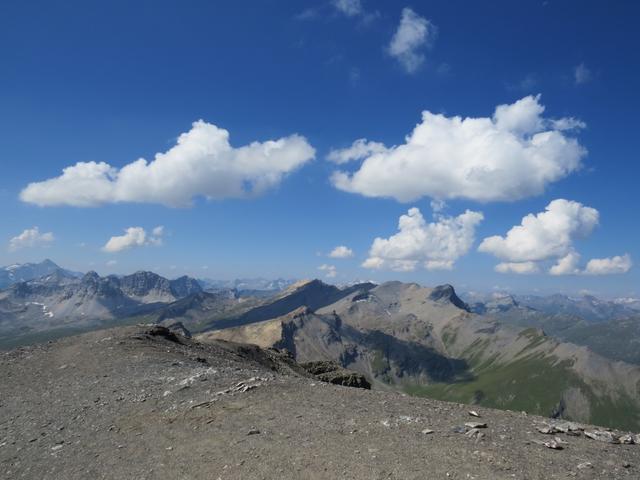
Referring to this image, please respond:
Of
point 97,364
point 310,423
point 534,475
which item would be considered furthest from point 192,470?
point 97,364

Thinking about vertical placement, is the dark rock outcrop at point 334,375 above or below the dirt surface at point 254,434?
below

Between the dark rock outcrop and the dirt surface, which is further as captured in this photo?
the dark rock outcrop

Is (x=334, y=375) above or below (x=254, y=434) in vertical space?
below

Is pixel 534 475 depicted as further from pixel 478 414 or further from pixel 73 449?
pixel 73 449

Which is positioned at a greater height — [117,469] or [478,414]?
Result: [478,414]

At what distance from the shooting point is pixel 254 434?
20.3 meters

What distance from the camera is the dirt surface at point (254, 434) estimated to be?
647 inches

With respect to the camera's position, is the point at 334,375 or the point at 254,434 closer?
the point at 254,434

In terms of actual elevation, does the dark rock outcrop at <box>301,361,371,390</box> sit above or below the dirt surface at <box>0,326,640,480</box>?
below

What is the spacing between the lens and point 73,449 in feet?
72.3

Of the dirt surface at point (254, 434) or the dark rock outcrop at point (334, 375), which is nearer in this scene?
the dirt surface at point (254, 434)

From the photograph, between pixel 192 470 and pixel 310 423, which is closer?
pixel 192 470

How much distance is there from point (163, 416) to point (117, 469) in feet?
14.6

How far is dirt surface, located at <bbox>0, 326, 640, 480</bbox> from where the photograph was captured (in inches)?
647
